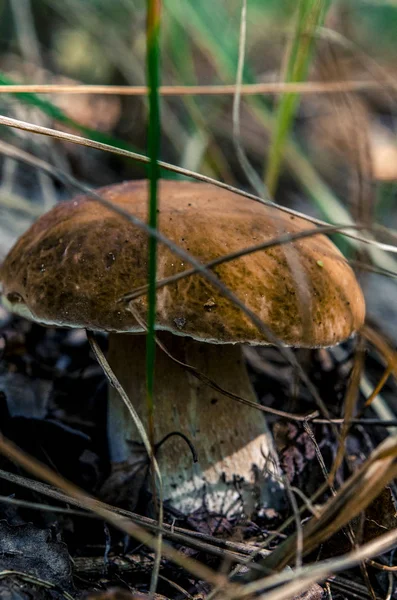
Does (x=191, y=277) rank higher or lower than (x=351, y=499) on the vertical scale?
higher

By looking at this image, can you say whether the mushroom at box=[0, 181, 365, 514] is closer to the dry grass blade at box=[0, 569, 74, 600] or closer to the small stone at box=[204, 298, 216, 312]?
the small stone at box=[204, 298, 216, 312]

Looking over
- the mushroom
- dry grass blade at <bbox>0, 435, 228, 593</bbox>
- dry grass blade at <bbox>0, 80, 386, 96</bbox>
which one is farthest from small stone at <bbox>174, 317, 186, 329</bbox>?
dry grass blade at <bbox>0, 80, 386, 96</bbox>

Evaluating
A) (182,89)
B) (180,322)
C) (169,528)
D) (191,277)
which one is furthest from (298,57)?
(169,528)

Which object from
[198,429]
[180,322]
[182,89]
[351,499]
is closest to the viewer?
[351,499]

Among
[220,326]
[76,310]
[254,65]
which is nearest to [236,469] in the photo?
[220,326]

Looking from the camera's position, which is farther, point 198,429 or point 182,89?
point 182,89

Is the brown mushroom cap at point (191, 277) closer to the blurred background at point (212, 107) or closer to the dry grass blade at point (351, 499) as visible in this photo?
the blurred background at point (212, 107)

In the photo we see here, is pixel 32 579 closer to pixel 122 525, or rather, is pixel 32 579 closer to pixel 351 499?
pixel 122 525
